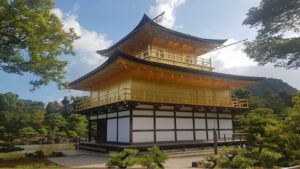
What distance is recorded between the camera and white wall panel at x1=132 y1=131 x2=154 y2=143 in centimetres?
1509

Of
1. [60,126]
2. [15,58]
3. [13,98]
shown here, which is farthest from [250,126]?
[13,98]

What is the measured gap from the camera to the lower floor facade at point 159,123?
15320 mm

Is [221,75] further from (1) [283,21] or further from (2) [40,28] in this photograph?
(2) [40,28]

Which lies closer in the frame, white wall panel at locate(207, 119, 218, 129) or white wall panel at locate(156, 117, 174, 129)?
white wall panel at locate(156, 117, 174, 129)

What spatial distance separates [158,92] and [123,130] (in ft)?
13.1

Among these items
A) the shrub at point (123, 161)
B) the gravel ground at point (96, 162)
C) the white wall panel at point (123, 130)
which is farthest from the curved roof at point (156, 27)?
the shrub at point (123, 161)

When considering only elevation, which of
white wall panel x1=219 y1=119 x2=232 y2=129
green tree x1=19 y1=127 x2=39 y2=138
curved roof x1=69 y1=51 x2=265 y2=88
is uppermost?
curved roof x1=69 y1=51 x2=265 y2=88

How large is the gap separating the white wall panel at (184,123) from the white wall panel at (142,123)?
244cm

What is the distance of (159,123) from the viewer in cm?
1627

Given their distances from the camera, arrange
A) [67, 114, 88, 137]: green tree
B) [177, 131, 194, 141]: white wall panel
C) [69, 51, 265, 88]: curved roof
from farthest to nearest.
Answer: [67, 114, 88, 137]: green tree → [177, 131, 194, 141]: white wall panel → [69, 51, 265, 88]: curved roof

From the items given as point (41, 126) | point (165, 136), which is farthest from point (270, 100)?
point (41, 126)

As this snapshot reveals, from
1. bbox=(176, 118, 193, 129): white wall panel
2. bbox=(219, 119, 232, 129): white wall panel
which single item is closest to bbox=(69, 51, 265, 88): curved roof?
bbox=(176, 118, 193, 129): white wall panel

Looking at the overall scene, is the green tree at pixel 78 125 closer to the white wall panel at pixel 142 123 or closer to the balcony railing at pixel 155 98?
the balcony railing at pixel 155 98

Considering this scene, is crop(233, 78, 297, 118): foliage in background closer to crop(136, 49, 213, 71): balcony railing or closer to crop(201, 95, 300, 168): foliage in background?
crop(136, 49, 213, 71): balcony railing
